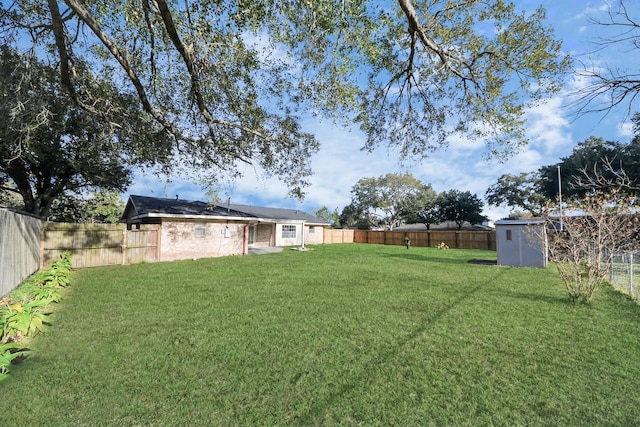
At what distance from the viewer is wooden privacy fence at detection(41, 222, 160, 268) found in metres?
10.0

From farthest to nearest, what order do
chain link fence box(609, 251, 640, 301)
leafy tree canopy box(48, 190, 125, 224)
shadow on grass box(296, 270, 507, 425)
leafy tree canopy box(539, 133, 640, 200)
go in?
leafy tree canopy box(48, 190, 125, 224), leafy tree canopy box(539, 133, 640, 200), chain link fence box(609, 251, 640, 301), shadow on grass box(296, 270, 507, 425)

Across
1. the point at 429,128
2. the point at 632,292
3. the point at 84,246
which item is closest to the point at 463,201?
the point at 632,292

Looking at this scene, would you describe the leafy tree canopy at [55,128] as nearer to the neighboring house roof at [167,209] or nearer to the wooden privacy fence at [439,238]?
the neighboring house roof at [167,209]

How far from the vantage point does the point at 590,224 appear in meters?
6.73

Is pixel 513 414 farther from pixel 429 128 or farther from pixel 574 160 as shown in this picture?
pixel 574 160

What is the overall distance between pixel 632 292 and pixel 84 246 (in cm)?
1779

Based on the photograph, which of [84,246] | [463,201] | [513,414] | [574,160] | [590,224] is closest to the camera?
[513,414]

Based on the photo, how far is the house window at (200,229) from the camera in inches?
578

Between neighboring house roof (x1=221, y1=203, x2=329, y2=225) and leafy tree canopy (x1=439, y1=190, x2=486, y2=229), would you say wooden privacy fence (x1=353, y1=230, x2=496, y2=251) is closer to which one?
neighboring house roof (x1=221, y1=203, x2=329, y2=225)

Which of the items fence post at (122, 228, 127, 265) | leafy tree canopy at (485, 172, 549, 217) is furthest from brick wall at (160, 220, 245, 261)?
leafy tree canopy at (485, 172, 549, 217)

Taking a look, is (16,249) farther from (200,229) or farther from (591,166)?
(591,166)

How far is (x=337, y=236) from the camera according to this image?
99.8 ft

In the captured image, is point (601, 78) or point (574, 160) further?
point (574, 160)

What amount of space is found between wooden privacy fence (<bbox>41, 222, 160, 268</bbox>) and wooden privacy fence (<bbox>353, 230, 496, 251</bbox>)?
893 inches
